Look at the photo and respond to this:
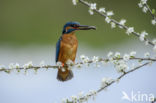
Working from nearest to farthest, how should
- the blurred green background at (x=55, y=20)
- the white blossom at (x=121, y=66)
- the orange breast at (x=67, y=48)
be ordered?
1. the white blossom at (x=121, y=66)
2. the orange breast at (x=67, y=48)
3. the blurred green background at (x=55, y=20)

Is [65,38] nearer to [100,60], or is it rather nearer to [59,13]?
[100,60]

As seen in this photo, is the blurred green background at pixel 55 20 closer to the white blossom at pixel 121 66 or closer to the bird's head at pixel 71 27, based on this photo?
the bird's head at pixel 71 27

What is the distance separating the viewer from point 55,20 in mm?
8953

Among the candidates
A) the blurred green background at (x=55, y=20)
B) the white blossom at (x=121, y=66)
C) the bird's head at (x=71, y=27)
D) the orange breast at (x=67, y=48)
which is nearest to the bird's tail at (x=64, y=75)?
the orange breast at (x=67, y=48)

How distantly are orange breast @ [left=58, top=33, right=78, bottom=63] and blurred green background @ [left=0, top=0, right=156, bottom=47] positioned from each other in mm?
4825

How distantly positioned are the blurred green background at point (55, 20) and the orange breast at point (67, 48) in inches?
190

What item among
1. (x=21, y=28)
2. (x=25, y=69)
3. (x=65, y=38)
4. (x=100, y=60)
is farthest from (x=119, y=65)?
(x=21, y=28)

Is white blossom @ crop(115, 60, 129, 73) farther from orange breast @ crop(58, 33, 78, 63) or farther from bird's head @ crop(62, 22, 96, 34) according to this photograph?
orange breast @ crop(58, 33, 78, 63)

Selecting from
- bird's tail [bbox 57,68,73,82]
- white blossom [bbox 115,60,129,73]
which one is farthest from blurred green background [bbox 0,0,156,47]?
white blossom [bbox 115,60,129,73]

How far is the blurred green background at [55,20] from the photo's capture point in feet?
26.0

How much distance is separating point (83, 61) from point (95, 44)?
5841 mm

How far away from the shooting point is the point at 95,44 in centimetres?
766

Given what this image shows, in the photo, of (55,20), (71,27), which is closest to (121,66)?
(71,27)

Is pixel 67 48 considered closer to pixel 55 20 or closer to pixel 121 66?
pixel 121 66
